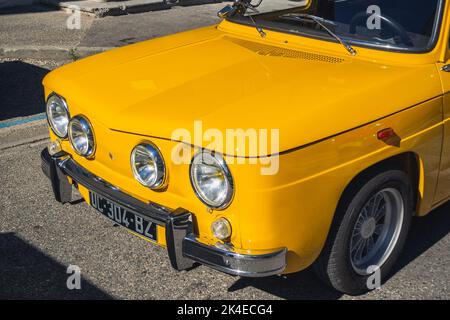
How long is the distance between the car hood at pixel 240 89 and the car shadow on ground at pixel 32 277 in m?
0.97

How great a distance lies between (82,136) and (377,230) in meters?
1.69

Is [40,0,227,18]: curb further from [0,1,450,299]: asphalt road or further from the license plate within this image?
the license plate

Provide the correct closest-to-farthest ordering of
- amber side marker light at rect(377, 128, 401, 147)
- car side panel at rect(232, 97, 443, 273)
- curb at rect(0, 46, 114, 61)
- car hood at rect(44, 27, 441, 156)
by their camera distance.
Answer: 1. car side panel at rect(232, 97, 443, 273)
2. car hood at rect(44, 27, 441, 156)
3. amber side marker light at rect(377, 128, 401, 147)
4. curb at rect(0, 46, 114, 61)

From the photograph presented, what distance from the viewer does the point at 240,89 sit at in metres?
3.36

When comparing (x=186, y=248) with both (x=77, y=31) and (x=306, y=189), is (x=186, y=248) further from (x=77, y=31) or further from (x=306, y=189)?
(x=77, y=31)

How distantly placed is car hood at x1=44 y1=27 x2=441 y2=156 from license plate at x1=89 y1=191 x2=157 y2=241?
43cm

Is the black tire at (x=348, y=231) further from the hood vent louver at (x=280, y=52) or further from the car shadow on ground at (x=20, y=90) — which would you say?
the car shadow on ground at (x=20, y=90)

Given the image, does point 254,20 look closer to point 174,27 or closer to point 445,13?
point 445,13

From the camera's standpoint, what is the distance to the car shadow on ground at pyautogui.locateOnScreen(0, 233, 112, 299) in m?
3.62

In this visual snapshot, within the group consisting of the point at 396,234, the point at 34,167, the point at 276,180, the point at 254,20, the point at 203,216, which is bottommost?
the point at 34,167

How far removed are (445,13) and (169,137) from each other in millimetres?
1735

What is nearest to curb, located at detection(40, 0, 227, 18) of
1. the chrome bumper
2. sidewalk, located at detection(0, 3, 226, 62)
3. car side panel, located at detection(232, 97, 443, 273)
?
sidewalk, located at detection(0, 3, 226, 62)
